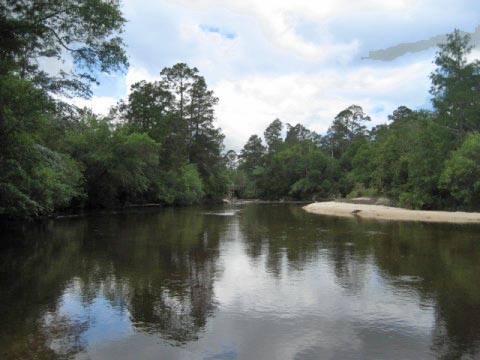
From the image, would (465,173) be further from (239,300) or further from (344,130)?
(344,130)

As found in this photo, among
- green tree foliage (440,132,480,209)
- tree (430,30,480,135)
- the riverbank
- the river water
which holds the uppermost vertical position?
tree (430,30,480,135)

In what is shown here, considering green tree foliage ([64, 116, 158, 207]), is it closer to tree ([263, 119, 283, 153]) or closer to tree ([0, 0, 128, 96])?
tree ([0, 0, 128, 96])

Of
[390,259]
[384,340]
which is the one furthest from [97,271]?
[390,259]

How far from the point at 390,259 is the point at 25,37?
14710 mm

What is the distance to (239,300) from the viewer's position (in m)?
10.6

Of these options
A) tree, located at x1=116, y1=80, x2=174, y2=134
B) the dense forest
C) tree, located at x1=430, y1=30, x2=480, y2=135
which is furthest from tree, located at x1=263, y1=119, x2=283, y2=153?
tree, located at x1=430, y1=30, x2=480, y2=135

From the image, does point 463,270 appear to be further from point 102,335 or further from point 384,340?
point 102,335

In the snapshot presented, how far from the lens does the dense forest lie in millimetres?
14031

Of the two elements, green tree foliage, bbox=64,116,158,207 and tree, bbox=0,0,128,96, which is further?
green tree foliage, bbox=64,116,158,207

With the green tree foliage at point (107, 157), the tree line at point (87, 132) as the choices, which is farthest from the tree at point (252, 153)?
the green tree foliage at point (107, 157)

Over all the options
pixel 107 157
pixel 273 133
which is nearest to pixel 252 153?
pixel 273 133

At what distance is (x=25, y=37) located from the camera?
537 inches

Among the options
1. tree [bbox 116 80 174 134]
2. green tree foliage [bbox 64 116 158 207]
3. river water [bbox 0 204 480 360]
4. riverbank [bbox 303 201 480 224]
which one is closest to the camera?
river water [bbox 0 204 480 360]

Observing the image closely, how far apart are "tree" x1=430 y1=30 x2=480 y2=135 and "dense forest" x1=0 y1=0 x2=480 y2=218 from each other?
10cm
